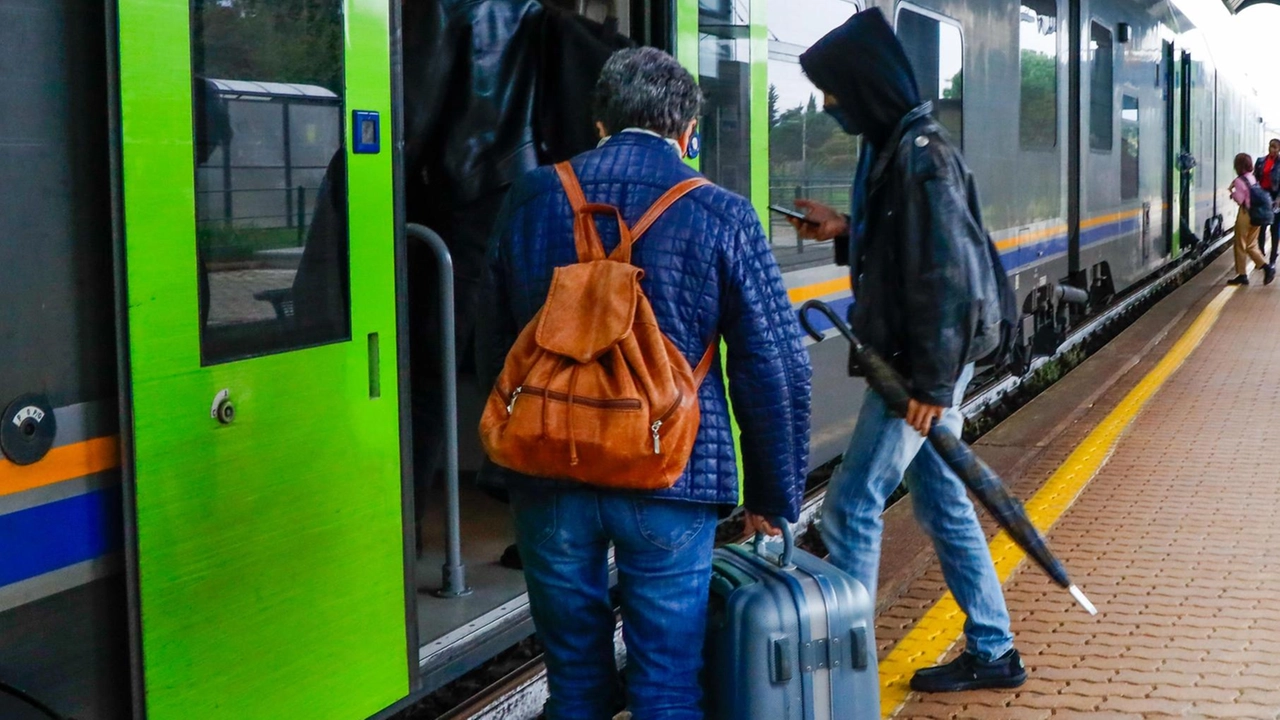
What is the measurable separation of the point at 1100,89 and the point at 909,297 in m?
7.97

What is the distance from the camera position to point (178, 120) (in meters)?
2.52

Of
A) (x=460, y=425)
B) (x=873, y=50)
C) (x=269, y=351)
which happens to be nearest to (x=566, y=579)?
(x=269, y=351)

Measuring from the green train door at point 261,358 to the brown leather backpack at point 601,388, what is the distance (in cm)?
52

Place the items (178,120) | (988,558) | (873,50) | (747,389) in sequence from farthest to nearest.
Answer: (988,558), (873,50), (747,389), (178,120)

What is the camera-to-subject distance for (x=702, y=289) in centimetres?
265

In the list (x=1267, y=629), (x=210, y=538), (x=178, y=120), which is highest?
(x=178, y=120)

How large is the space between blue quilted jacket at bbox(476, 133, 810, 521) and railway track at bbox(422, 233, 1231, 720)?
0.95 meters

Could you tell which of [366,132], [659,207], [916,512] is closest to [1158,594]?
[916,512]

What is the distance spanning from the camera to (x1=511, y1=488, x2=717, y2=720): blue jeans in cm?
271

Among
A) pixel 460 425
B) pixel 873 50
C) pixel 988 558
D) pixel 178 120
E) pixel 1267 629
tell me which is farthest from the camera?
pixel 460 425

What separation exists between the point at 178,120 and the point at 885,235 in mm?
1783

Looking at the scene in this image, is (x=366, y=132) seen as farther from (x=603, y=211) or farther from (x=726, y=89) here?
(x=726, y=89)

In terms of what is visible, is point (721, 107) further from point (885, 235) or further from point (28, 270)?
point (28, 270)

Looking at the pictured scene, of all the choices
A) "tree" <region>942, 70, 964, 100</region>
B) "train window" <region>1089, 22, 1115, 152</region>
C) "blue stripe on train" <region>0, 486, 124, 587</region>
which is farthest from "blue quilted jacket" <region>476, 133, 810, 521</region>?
"train window" <region>1089, 22, 1115, 152</region>
